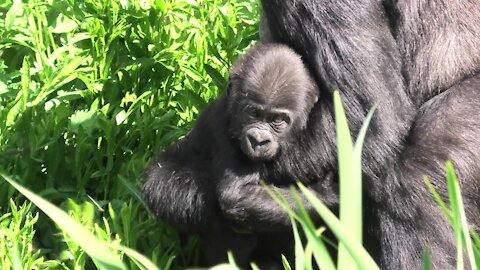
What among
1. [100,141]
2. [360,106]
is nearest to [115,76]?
[100,141]

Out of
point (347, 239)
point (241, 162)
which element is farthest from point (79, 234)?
point (241, 162)

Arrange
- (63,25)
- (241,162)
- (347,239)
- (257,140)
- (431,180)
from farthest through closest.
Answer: (63,25) < (241,162) < (257,140) < (431,180) < (347,239)

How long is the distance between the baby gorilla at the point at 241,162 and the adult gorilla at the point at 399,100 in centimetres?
8

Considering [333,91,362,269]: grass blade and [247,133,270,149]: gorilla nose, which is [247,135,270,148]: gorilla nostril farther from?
[333,91,362,269]: grass blade

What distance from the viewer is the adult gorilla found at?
3.11 meters

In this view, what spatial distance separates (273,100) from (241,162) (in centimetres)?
26

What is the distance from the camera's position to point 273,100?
3238 millimetres

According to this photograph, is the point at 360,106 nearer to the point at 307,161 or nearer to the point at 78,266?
the point at 307,161

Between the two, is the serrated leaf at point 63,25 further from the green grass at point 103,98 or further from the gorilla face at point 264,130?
the gorilla face at point 264,130

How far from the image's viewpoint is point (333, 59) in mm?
3131

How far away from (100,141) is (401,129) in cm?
148

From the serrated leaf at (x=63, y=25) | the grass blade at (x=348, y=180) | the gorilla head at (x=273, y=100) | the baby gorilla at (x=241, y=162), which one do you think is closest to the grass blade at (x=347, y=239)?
the grass blade at (x=348, y=180)

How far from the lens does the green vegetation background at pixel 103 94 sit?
3883mm

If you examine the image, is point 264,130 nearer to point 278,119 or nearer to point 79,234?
point 278,119
